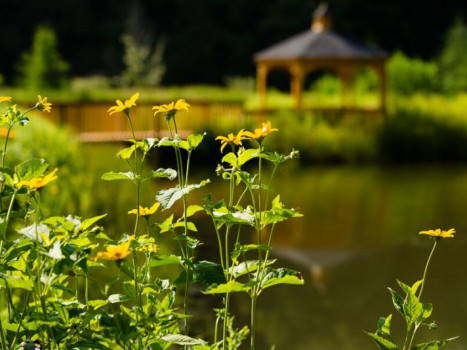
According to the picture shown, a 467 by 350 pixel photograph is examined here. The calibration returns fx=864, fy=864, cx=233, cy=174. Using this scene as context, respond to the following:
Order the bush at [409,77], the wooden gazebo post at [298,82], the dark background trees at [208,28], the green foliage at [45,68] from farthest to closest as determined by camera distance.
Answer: the dark background trees at [208,28] → the green foliage at [45,68] → the bush at [409,77] → the wooden gazebo post at [298,82]

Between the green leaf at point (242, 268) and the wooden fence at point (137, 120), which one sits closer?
the green leaf at point (242, 268)

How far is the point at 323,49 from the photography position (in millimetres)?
16188

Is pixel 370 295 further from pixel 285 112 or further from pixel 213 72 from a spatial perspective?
pixel 213 72

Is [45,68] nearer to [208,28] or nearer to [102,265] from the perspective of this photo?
[208,28]

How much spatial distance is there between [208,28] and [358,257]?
2152 cm

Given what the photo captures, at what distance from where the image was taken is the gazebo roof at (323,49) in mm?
15961

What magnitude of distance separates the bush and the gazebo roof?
8.81 ft

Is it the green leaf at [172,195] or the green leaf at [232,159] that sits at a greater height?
the green leaf at [232,159]

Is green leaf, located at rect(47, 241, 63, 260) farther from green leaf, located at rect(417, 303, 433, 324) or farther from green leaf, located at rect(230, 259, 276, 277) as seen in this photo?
green leaf, located at rect(417, 303, 433, 324)

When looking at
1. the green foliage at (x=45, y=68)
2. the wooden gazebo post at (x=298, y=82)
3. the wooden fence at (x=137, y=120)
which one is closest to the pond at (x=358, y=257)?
the wooden fence at (x=137, y=120)

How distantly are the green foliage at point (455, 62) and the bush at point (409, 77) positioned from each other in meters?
1.95

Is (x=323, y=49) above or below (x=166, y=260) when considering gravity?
below

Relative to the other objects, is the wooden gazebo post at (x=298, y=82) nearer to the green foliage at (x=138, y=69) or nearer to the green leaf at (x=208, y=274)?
the green foliage at (x=138, y=69)

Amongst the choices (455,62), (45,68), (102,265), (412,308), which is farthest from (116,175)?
(455,62)
